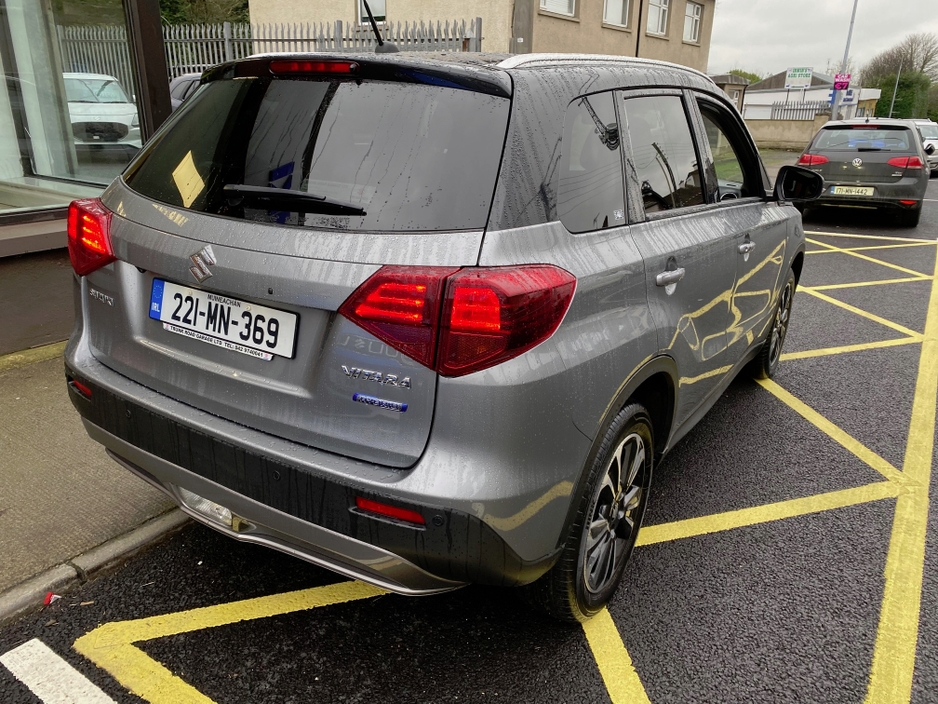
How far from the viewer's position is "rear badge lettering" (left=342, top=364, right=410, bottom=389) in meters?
1.83

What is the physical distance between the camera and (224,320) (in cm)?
208

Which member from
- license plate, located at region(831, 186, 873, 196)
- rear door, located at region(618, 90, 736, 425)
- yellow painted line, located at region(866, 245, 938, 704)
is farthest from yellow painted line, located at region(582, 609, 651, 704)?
license plate, located at region(831, 186, 873, 196)

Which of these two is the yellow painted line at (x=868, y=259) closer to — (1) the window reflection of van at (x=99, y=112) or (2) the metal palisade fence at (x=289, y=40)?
(2) the metal palisade fence at (x=289, y=40)

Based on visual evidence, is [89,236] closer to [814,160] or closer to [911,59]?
[814,160]

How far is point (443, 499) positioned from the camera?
5.98ft

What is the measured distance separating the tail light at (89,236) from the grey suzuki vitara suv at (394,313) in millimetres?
11

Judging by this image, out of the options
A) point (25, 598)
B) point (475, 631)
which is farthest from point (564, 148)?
point (25, 598)

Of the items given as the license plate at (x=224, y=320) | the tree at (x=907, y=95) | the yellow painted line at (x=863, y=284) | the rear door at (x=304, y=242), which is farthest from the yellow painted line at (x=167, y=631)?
the tree at (x=907, y=95)

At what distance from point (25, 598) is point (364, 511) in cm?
153

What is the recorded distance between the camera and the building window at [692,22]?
1103 inches

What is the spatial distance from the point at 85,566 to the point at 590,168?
7.61ft

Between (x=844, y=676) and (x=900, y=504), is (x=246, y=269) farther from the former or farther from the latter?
(x=900, y=504)

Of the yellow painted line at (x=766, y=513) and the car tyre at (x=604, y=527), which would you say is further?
the yellow painted line at (x=766, y=513)

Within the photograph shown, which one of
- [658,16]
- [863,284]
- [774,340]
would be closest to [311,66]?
[774,340]
